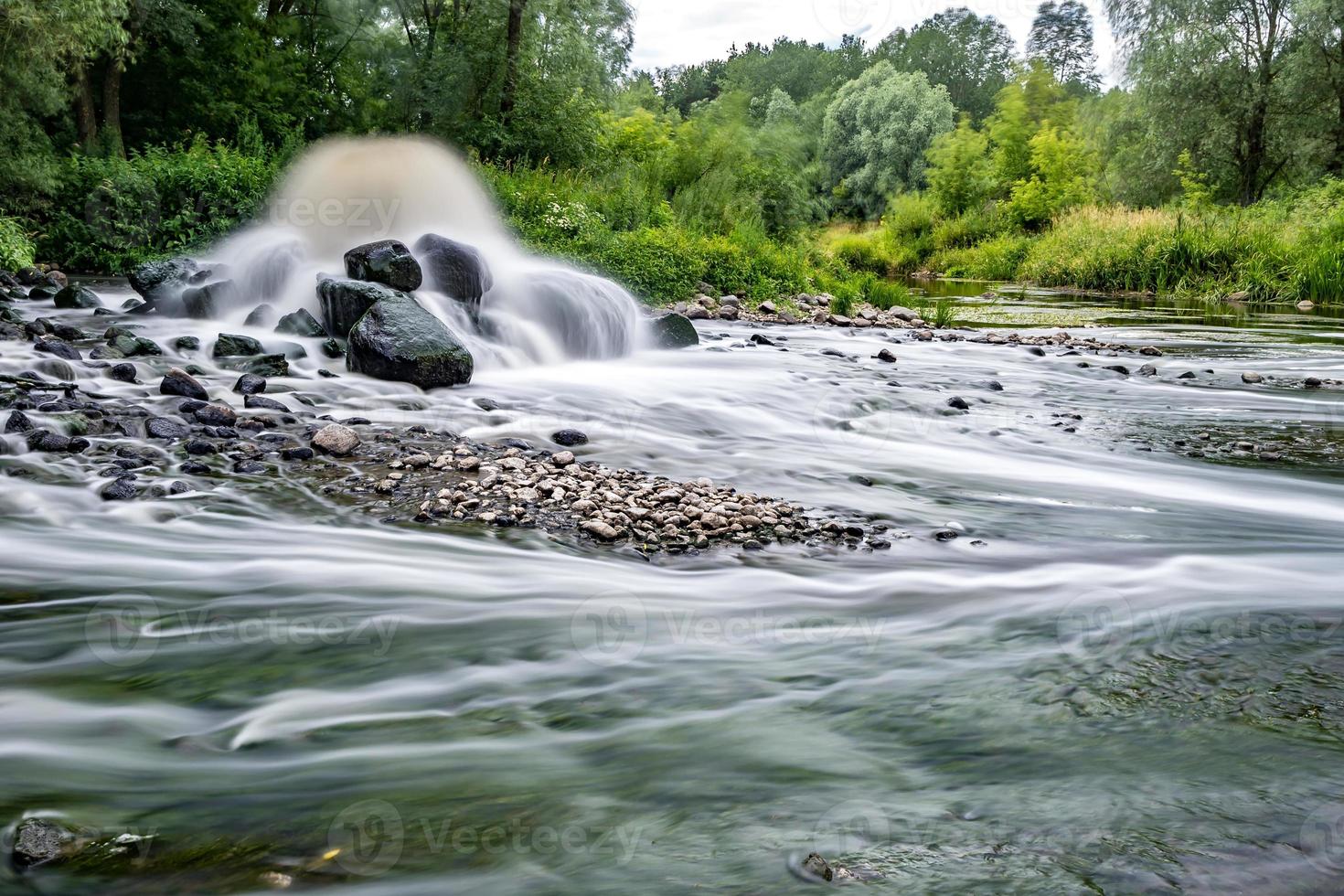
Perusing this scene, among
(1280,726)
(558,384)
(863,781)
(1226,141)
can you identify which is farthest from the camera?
(1226,141)

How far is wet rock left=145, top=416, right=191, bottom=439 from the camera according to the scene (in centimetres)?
576

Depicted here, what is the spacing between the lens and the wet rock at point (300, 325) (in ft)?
30.8

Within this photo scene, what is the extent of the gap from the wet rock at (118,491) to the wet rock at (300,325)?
473 centimetres

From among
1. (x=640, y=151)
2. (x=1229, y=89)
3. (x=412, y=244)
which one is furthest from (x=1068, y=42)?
(x=412, y=244)

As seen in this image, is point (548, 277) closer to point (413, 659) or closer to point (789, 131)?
point (413, 659)

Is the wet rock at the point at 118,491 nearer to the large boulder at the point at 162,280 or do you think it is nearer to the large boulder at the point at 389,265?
the large boulder at the point at 389,265

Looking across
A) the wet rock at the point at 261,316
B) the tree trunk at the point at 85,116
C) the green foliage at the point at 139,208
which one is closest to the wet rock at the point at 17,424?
the wet rock at the point at 261,316

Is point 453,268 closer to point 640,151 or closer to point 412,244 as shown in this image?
point 412,244

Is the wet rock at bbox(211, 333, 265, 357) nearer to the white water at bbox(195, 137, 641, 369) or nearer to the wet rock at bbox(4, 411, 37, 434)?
the white water at bbox(195, 137, 641, 369)

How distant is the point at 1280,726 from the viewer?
2725mm

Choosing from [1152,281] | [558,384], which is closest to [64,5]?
[558,384]

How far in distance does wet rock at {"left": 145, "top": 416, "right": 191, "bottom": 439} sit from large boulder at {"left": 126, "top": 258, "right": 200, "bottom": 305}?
5.38m

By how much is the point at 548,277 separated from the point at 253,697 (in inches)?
335

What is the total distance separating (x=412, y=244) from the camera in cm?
1084
